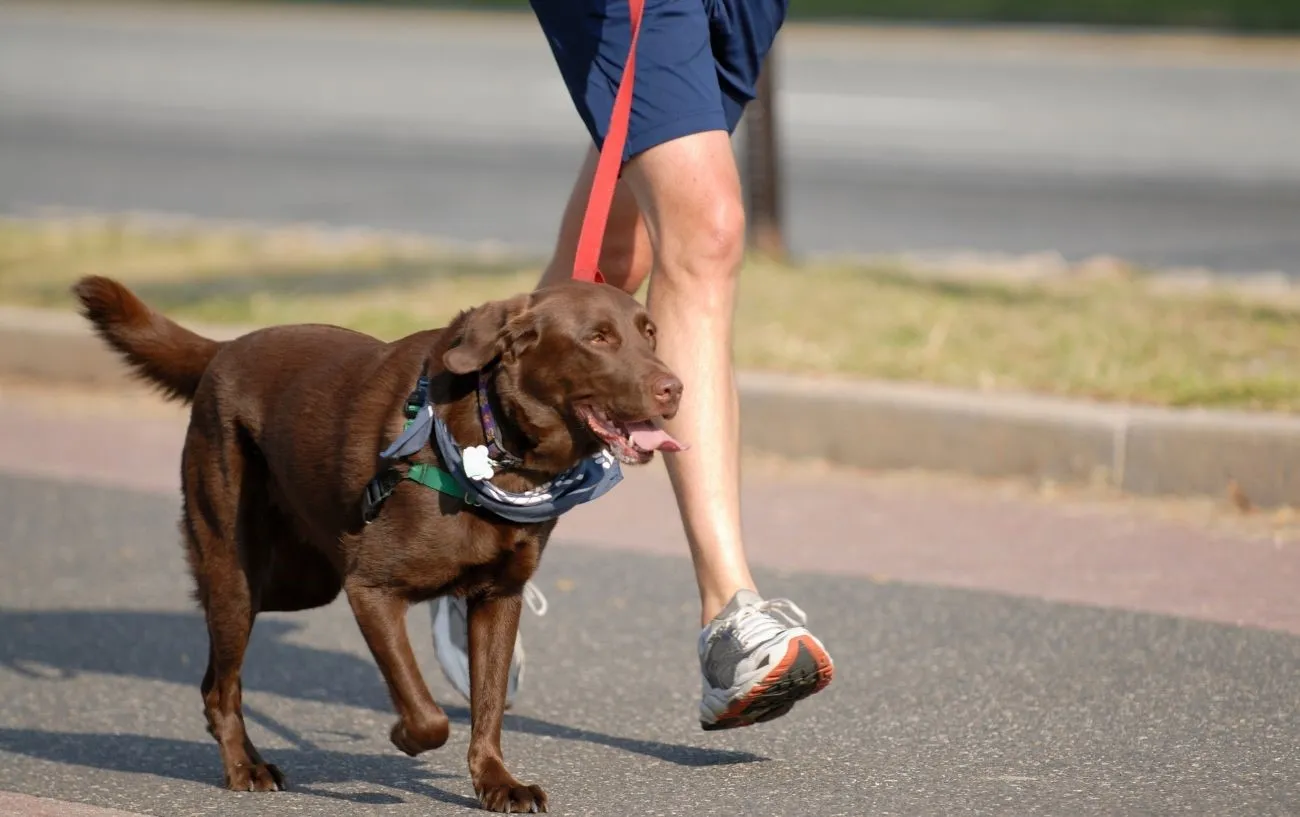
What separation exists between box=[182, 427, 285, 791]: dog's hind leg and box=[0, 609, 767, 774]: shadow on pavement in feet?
1.44

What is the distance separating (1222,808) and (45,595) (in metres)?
3.34

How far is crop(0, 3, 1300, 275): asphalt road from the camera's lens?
39.2ft

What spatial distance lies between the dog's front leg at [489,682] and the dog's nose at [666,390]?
1.78 ft

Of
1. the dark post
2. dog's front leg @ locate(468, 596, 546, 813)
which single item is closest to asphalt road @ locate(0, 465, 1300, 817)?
dog's front leg @ locate(468, 596, 546, 813)

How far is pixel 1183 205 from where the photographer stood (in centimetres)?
1230

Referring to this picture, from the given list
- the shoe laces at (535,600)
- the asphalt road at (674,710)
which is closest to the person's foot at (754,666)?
the asphalt road at (674,710)

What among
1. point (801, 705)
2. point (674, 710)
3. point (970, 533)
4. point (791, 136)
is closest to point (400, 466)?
point (674, 710)

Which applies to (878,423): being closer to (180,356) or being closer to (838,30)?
(180,356)

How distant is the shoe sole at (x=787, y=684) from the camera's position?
3.58 metres

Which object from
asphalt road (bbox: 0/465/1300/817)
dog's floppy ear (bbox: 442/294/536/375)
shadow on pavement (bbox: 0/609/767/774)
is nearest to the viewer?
dog's floppy ear (bbox: 442/294/536/375)

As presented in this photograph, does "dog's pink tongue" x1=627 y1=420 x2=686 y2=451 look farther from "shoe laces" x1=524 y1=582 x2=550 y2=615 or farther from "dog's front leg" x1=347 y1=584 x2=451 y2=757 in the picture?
"shoe laces" x1=524 y1=582 x2=550 y2=615

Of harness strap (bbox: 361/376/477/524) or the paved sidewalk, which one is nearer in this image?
harness strap (bbox: 361/376/477/524)

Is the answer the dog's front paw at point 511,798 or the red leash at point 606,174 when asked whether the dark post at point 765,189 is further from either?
the dog's front paw at point 511,798

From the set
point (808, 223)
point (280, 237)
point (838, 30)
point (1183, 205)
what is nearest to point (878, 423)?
point (280, 237)
